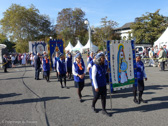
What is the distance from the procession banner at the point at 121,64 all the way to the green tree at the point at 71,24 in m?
53.5

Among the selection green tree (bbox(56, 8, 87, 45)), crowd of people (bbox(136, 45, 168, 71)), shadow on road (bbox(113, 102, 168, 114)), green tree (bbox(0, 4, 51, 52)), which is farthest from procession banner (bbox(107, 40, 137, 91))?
green tree (bbox(56, 8, 87, 45))

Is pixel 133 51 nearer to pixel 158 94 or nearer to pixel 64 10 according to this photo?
pixel 158 94

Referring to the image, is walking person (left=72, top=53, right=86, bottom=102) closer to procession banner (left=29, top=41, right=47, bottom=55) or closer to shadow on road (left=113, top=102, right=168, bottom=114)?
shadow on road (left=113, top=102, right=168, bottom=114)

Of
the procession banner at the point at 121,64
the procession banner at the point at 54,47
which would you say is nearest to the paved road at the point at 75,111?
the procession banner at the point at 121,64

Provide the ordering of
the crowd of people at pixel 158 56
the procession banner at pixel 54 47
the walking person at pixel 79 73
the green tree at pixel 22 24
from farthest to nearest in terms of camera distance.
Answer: the green tree at pixel 22 24 < the crowd of people at pixel 158 56 < the procession banner at pixel 54 47 < the walking person at pixel 79 73

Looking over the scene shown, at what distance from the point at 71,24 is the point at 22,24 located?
24.9 m

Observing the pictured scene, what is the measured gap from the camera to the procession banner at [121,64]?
529 centimetres

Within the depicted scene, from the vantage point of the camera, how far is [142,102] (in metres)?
5.82

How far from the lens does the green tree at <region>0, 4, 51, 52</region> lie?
3669cm

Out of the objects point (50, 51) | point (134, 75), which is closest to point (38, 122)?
point (134, 75)

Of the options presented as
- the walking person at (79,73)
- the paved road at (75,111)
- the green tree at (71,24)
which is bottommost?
the paved road at (75,111)

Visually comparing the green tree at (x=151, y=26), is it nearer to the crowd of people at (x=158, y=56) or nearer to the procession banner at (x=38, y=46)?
the crowd of people at (x=158, y=56)

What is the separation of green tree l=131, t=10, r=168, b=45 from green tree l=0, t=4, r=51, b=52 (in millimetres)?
24731

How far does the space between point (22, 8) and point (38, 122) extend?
37.8m
